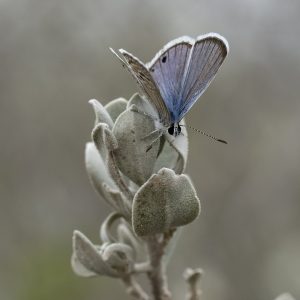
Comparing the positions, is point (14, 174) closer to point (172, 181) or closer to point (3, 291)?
point (3, 291)

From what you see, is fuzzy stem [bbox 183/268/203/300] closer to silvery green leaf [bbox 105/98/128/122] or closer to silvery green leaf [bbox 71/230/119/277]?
silvery green leaf [bbox 71/230/119/277]

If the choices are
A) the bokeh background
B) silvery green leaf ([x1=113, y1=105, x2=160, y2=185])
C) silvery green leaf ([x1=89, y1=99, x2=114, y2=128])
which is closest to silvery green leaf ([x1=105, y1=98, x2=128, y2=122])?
silvery green leaf ([x1=89, y1=99, x2=114, y2=128])

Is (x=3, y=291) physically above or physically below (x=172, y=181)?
below

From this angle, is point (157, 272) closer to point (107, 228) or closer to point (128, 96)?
point (107, 228)

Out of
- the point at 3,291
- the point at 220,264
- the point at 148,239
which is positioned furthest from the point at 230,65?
the point at 148,239

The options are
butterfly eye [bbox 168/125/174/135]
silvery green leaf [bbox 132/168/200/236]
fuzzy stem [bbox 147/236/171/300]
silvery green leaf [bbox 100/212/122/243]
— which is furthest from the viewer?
silvery green leaf [bbox 100/212/122/243]

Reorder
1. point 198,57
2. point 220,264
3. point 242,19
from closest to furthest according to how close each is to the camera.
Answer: point 198,57 < point 220,264 < point 242,19

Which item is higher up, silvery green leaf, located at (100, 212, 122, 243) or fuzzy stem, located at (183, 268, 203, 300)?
silvery green leaf, located at (100, 212, 122, 243)
